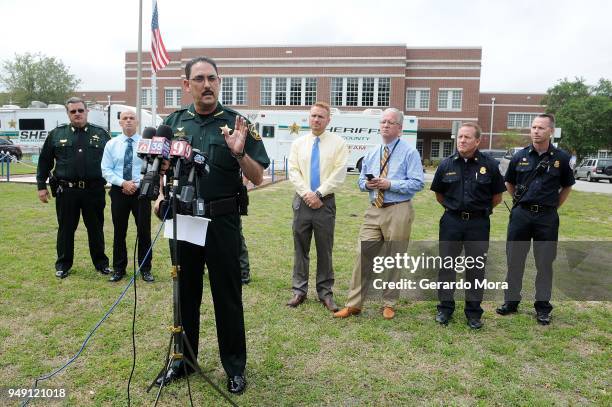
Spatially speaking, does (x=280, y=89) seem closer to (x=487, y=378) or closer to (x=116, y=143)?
(x=116, y=143)

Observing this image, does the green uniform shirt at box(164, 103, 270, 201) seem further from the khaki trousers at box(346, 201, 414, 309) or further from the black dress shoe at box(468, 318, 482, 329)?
the black dress shoe at box(468, 318, 482, 329)

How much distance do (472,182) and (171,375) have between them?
3.07m

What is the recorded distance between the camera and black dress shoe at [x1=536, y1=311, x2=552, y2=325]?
14.4 feet

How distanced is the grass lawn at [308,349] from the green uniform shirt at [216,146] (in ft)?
4.57

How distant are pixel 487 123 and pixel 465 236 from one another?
1961 inches

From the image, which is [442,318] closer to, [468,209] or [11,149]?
[468,209]

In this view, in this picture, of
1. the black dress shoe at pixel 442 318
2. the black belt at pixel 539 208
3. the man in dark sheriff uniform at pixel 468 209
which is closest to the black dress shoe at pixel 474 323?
the man in dark sheriff uniform at pixel 468 209

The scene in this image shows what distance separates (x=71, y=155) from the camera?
212 inches

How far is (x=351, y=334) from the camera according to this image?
4.05 m

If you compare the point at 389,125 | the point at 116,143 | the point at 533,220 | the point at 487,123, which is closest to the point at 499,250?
the point at 533,220

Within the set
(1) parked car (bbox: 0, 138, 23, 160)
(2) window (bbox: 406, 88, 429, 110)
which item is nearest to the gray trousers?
(1) parked car (bbox: 0, 138, 23, 160)

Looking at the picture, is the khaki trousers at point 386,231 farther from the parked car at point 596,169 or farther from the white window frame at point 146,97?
the white window frame at point 146,97

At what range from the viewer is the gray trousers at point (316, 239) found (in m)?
4.60

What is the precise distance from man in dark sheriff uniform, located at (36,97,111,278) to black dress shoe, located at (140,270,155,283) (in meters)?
0.53
